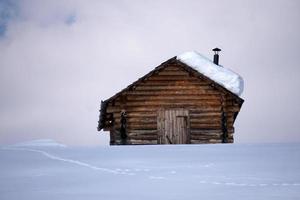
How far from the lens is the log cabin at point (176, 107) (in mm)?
17016

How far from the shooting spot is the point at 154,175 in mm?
3141

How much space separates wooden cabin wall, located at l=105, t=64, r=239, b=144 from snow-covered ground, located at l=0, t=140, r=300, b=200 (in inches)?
485

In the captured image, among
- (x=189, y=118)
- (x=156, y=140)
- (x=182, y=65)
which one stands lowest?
(x=156, y=140)

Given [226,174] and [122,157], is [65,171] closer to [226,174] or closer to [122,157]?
[122,157]

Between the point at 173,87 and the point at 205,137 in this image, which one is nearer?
the point at 205,137

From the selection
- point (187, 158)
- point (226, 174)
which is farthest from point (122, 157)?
point (226, 174)

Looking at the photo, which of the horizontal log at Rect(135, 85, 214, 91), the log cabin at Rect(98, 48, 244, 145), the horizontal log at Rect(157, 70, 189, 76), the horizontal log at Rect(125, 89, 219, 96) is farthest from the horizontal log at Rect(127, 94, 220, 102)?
the horizontal log at Rect(157, 70, 189, 76)

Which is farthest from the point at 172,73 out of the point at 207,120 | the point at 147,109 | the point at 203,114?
the point at 207,120

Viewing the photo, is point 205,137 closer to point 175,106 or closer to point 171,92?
point 175,106

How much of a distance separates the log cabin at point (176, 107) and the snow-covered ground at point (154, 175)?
1230 cm

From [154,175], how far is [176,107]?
1413 centimetres

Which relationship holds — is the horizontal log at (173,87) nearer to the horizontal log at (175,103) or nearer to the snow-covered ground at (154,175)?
the horizontal log at (175,103)

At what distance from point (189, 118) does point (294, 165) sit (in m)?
13.5

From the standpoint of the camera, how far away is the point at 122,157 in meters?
4.43
